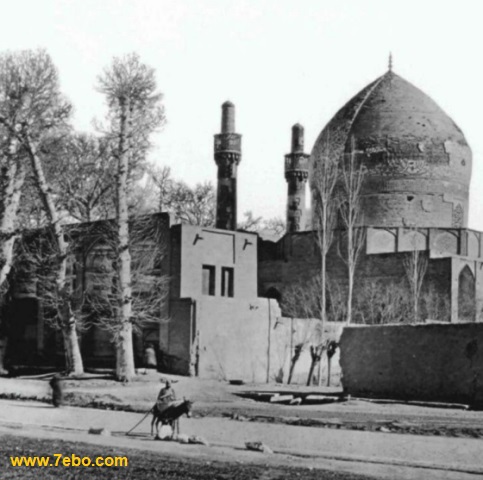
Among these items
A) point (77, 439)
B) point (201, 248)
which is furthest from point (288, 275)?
point (77, 439)

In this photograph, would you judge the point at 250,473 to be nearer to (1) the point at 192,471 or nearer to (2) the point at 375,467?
(1) the point at 192,471

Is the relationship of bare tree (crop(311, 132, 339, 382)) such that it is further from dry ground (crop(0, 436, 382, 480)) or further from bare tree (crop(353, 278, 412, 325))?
dry ground (crop(0, 436, 382, 480))

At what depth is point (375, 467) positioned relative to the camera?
11.3m

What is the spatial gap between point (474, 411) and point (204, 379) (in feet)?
35.1

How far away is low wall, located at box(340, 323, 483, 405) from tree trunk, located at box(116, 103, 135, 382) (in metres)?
6.03

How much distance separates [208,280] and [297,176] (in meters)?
19.2

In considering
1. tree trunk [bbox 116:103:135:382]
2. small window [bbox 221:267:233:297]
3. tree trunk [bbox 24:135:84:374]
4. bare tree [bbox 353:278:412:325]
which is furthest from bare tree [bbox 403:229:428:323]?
tree trunk [bbox 24:135:84:374]

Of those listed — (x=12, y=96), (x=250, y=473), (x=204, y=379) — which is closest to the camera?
(x=250, y=473)

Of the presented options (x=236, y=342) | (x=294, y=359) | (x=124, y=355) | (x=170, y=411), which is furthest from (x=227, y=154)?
(x=170, y=411)

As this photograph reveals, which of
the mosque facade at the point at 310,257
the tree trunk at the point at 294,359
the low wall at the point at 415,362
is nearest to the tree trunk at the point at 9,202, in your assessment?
the mosque facade at the point at 310,257

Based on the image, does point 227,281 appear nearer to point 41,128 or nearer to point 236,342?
point 236,342

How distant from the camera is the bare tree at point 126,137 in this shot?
25.1 meters

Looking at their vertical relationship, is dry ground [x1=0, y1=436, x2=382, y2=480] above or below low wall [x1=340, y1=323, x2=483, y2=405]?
below

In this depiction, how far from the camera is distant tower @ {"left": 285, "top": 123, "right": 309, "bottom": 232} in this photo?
49.8 meters
